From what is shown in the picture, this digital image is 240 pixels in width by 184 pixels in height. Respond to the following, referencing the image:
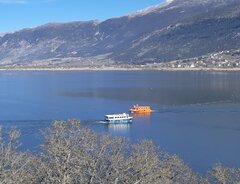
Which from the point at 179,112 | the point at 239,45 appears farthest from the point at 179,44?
the point at 179,112

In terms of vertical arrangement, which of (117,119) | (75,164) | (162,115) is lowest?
(162,115)

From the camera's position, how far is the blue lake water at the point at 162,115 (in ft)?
111

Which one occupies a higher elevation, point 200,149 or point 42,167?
point 42,167

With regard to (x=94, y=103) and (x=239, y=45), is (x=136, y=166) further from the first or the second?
(x=239, y=45)

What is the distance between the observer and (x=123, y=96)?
69.7m

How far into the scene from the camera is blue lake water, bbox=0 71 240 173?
33.8 m

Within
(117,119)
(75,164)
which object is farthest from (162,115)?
(75,164)

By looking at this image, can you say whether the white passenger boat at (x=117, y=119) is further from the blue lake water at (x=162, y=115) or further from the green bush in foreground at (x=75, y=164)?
the green bush in foreground at (x=75, y=164)

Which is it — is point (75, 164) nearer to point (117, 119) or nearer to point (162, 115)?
point (117, 119)

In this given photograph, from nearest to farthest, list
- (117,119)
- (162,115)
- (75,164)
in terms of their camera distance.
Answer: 1. (75,164)
2. (117,119)
3. (162,115)

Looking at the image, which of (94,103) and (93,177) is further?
(94,103)

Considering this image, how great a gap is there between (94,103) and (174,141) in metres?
25.9

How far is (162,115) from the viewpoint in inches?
2003

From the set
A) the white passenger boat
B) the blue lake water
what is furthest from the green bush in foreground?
the white passenger boat
